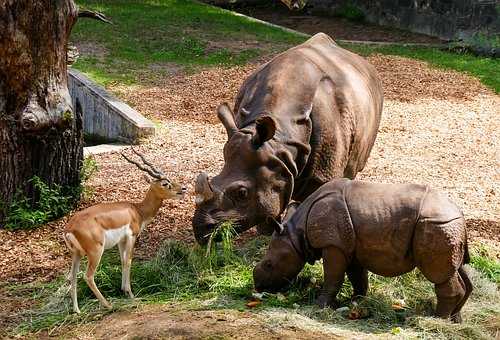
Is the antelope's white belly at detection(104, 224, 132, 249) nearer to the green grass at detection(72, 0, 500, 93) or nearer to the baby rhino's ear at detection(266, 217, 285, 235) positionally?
the baby rhino's ear at detection(266, 217, 285, 235)

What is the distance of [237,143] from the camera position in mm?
6871

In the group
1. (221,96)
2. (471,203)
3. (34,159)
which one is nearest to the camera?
(34,159)

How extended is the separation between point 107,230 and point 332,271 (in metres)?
1.63

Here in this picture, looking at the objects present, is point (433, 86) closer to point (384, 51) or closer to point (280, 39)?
point (384, 51)

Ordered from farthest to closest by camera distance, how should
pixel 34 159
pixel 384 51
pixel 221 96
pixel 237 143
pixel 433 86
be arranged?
pixel 384 51, pixel 433 86, pixel 221 96, pixel 34 159, pixel 237 143

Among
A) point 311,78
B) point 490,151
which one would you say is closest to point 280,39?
point 490,151

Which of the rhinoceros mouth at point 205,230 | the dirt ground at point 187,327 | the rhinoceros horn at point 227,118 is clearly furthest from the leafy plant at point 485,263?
the rhinoceros horn at point 227,118

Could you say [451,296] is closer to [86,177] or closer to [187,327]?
[187,327]

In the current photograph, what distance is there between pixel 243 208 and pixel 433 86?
30.4 ft

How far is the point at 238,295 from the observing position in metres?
6.87

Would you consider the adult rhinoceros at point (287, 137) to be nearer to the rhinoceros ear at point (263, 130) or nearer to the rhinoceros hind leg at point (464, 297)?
the rhinoceros ear at point (263, 130)

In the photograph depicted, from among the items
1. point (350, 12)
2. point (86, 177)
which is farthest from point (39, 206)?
point (350, 12)

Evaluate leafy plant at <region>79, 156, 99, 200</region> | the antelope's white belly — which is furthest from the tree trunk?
the antelope's white belly

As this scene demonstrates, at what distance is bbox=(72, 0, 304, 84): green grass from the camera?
16.1 m
